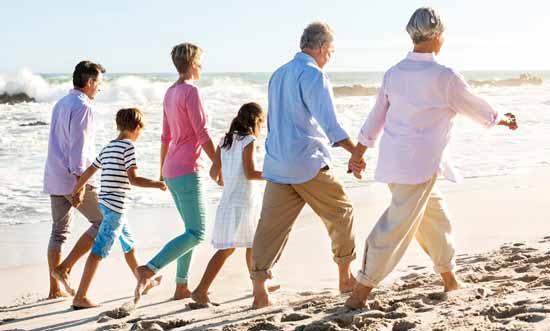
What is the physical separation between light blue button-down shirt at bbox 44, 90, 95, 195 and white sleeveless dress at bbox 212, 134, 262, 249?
1.00 meters

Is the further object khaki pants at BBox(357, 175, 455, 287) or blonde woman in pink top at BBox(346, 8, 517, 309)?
khaki pants at BBox(357, 175, 455, 287)

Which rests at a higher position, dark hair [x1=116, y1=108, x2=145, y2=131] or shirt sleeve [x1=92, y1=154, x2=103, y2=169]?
dark hair [x1=116, y1=108, x2=145, y2=131]

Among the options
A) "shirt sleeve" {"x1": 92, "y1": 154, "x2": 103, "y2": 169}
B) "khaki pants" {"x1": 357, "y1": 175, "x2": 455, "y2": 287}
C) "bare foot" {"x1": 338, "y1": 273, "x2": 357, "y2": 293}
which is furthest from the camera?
"shirt sleeve" {"x1": 92, "y1": 154, "x2": 103, "y2": 169}

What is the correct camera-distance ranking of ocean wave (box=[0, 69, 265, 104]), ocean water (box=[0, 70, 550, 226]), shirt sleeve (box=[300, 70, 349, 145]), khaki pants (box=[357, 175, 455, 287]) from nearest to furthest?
1. khaki pants (box=[357, 175, 455, 287])
2. shirt sleeve (box=[300, 70, 349, 145])
3. ocean water (box=[0, 70, 550, 226])
4. ocean wave (box=[0, 69, 265, 104])

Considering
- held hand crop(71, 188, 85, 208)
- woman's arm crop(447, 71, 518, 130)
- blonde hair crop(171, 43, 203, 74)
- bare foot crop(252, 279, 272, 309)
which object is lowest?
bare foot crop(252, 279, 272, 309)

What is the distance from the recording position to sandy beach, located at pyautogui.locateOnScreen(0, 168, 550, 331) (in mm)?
4133

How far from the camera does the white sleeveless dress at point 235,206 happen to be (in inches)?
202

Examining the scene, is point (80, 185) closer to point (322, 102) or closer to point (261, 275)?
point (261, 275)

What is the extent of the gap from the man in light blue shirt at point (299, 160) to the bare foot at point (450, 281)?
23.0 inches

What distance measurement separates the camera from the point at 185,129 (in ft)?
17.2

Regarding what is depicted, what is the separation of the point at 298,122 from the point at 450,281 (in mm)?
1207

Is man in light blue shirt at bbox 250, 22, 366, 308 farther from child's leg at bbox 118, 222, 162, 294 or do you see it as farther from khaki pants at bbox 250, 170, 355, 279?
child's leg at bbox 118, 222, 162, 294

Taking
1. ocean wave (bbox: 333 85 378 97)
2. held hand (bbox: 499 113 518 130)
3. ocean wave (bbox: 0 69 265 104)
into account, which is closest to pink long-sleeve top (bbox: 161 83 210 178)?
held hand (bbox: 499 113 518 130)

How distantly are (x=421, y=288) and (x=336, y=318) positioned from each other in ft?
2.90
